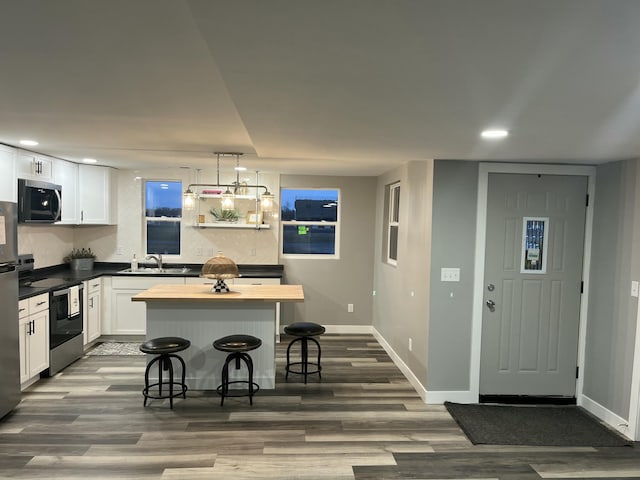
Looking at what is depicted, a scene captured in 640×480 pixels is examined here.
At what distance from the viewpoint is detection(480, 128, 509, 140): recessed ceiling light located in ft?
8.63

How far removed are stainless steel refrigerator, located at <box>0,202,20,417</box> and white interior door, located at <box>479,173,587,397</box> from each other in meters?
4.11

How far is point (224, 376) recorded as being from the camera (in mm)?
3809

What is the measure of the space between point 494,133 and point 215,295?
273 centimetres

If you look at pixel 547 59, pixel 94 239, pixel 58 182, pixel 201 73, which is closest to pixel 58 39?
pixel 201 73

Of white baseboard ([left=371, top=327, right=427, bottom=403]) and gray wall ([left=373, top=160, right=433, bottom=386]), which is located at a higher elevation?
gray wall ([left=373, top=160, right=433, bottom=386])

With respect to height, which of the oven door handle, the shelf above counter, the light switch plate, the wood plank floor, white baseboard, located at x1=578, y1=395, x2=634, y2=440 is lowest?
the wood plank floor

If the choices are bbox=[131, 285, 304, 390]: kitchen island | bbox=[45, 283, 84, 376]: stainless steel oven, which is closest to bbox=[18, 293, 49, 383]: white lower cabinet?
bbox=[45, 283, 84, 376]: stainless steel oven

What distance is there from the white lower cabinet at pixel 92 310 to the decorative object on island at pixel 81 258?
0.53 m

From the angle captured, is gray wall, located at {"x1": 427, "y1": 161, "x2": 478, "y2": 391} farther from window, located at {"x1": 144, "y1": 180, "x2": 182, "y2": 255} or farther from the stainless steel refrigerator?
window, located at {"x1": 144, "y1": 180, "x2": 182, "y2": 255}

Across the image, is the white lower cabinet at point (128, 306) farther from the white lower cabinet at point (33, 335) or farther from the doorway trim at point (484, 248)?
the doorway trim at point (484, 248)

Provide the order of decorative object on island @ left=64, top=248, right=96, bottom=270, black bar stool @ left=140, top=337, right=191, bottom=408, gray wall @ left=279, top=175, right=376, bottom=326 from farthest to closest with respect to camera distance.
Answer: gray wall @ left=279, top=175, right=376, bottom=326
decorative object on island @ left=64, top=248, right=96, bottom=270
black bar stool @ left=140, top=337, right=191, bottom=408

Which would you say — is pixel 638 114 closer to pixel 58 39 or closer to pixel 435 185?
pixel 435 185

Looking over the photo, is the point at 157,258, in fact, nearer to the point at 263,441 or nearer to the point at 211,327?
the point at 211,327

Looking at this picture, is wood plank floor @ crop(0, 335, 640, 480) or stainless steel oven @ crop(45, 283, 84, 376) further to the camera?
stainless steel oven @ crop(45, 283, 84, 376)
